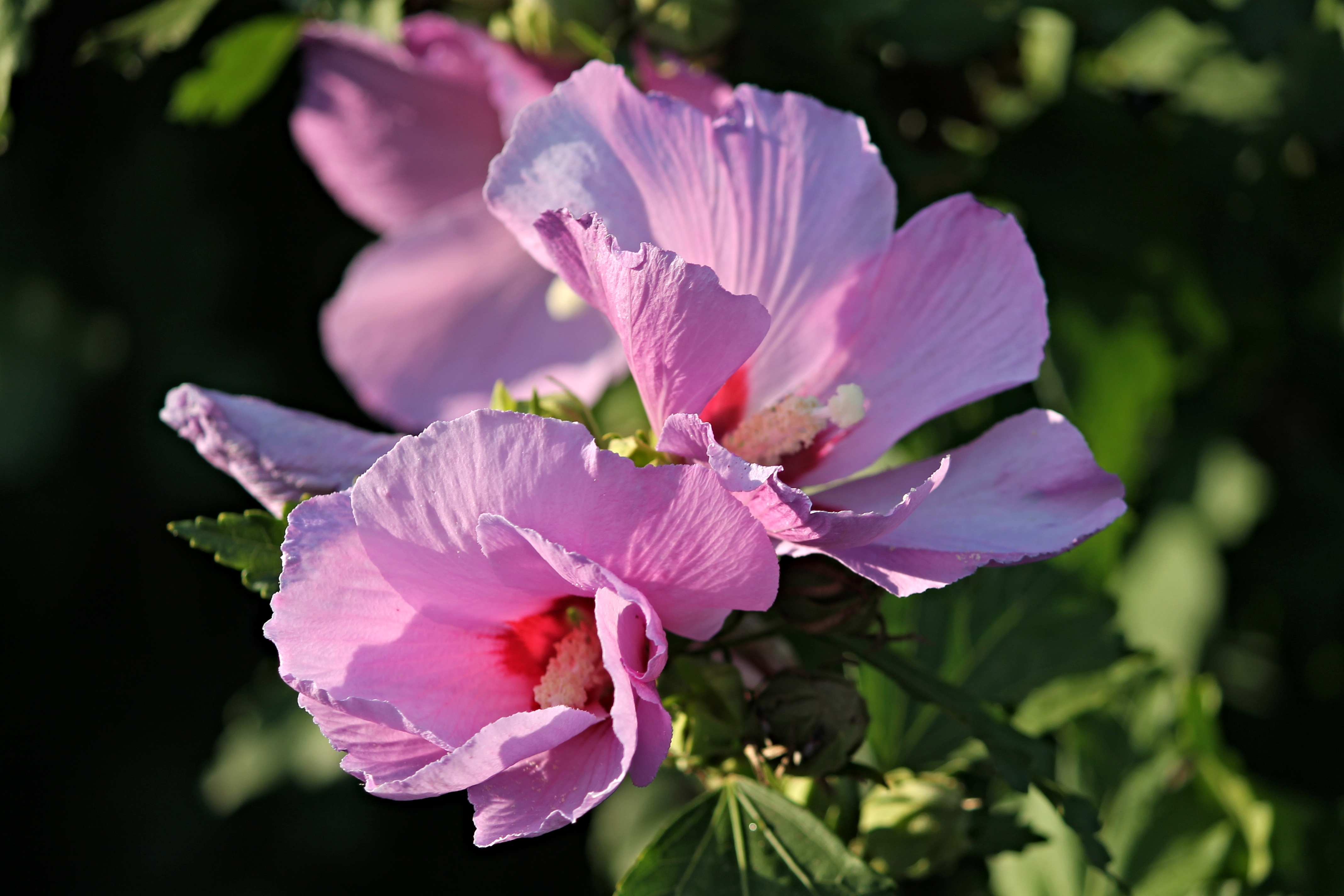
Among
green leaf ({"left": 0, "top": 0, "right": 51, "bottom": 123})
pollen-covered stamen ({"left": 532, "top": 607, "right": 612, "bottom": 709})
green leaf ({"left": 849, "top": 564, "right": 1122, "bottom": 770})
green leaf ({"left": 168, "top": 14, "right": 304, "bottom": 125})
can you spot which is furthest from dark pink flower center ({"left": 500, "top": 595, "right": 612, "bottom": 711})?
green leaf ({"left": 168, "top": 14, "right": 304, "bottom": 125})

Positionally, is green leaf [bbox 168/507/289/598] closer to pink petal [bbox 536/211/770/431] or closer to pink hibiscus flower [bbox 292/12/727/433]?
pink petal [bbox 536/211/770/431]

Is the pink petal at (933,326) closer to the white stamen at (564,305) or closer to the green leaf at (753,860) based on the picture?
the green leaf at (753,860)

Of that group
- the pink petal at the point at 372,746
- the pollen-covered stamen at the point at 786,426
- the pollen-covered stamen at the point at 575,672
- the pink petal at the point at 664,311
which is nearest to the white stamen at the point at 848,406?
the pollen-covered stamen at the point at 786,426

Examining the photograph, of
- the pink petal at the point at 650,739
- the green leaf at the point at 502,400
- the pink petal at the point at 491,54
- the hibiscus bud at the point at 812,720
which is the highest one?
the pink petal at the point at 491,54

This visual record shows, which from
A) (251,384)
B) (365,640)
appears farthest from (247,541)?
(251,384)

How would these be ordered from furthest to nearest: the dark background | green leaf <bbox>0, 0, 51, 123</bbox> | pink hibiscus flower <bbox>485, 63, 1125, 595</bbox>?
the dark background
green leaf <bbox>0, 0, 51, 123</bbox>
pink hibiscus flower <bbox>485, 63, 1125, 595</bbox>

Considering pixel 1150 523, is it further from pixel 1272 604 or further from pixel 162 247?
pixel 162 247
